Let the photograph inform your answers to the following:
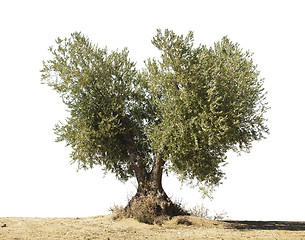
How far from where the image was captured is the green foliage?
17141 millimetres

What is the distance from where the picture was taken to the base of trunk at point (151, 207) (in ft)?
60.6

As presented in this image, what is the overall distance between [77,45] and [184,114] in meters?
7.48

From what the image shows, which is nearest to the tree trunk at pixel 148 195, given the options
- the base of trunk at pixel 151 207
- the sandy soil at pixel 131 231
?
the base of trunk at pixel 151 207

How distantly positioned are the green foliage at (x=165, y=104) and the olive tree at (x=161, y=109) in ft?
0.17

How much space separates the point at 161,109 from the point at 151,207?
17.6 ft

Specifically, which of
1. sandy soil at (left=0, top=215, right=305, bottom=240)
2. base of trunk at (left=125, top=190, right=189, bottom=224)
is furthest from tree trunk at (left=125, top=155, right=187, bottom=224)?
sandy soil at (left=0, top=215, right=305, bottom=240)

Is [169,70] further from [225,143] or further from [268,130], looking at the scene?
[268,130]

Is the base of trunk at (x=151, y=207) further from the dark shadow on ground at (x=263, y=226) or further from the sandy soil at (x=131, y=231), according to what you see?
the dark shadow on ground at (x=263, y=226)

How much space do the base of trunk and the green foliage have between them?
188 cm

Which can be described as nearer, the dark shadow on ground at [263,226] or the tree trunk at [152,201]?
the tree trunk at [152,201]

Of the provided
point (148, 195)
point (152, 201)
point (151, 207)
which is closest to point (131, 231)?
point (151, 207)

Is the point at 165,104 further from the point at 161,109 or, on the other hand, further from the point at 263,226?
the point at 263,226

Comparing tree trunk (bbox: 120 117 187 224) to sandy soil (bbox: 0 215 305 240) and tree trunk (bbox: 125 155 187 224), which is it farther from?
sandy soil (bbox: 0 215 305 240)

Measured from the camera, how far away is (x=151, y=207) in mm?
18641
